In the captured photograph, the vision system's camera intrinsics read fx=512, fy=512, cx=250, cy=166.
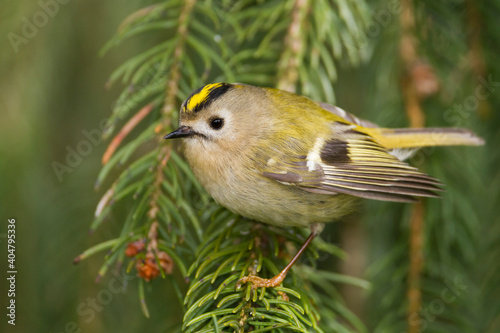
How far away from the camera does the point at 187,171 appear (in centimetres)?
146

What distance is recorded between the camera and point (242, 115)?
5.30 ft

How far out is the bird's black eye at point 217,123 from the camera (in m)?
1.56

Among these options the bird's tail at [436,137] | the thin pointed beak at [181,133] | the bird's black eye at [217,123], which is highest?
the thin pointed beak at [181,133]

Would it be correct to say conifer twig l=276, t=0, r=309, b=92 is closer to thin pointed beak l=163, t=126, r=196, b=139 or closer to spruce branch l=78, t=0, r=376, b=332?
spruce branch l=78, t=0, r=376, b=332

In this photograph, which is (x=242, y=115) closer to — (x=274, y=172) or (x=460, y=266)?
(x=274, y=172)

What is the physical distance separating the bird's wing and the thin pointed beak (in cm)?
25

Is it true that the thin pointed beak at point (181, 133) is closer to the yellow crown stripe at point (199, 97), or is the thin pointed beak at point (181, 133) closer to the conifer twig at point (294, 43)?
the yellow crown stripe at point (199, 97)

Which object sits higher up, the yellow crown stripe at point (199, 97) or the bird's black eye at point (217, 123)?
the yellow crown stripe at point (199, 97)

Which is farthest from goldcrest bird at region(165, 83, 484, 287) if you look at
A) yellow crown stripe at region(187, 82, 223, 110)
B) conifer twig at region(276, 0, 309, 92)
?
conifer twig at region(276, 0, 309, 92)

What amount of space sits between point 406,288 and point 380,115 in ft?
2.01

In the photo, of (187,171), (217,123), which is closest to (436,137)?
(217,123)

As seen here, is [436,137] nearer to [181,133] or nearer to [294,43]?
[294,43]

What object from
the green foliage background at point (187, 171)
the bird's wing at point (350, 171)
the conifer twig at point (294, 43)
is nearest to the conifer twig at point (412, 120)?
the green foliage background at point (187, 171)

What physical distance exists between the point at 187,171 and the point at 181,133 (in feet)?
0.36
